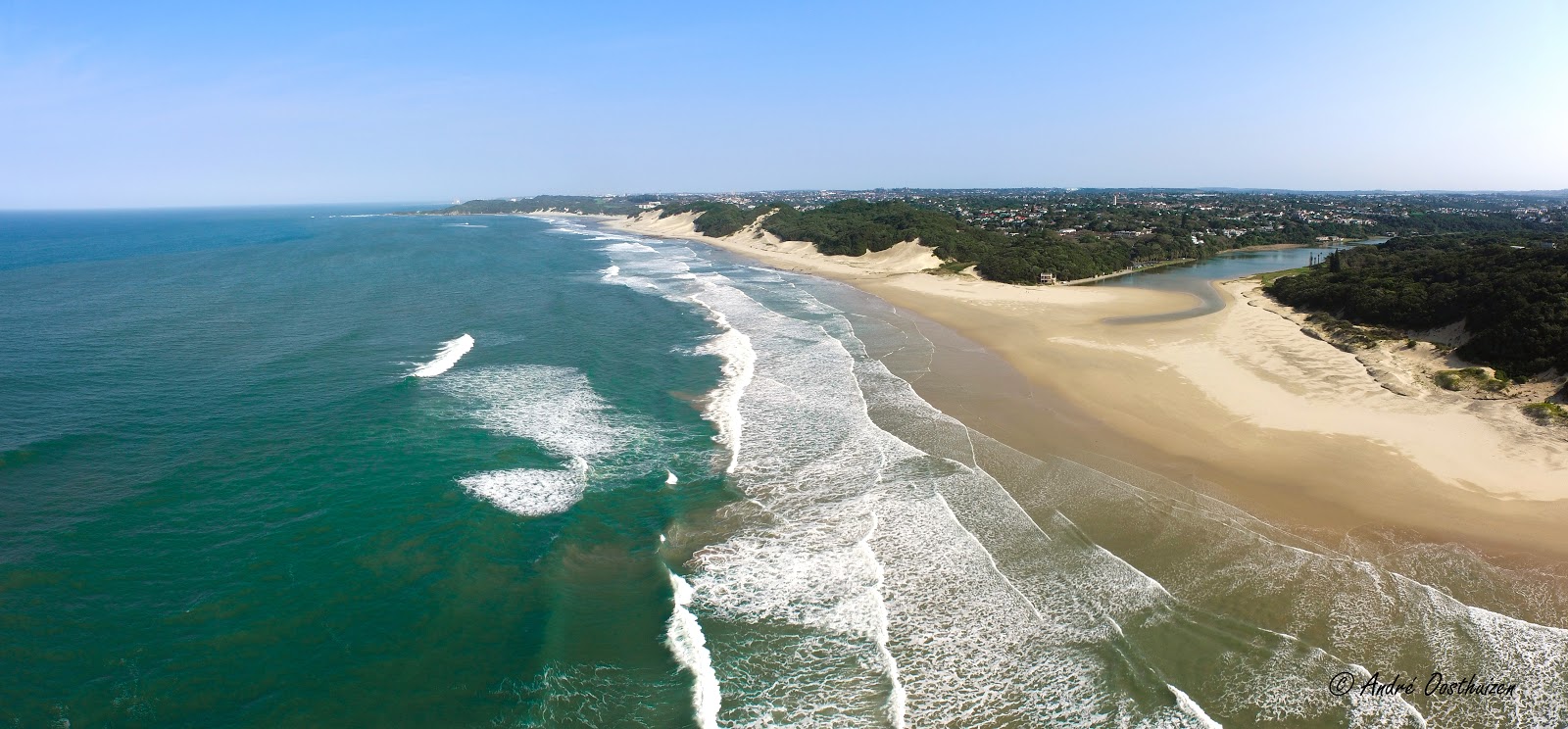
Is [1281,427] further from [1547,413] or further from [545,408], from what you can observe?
[545,408]

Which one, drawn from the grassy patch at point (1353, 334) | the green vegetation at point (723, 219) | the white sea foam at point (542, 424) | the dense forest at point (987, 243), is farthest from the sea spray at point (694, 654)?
the green vegetation at point (723, 219)

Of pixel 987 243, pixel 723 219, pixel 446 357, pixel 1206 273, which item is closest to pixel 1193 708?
pixel 446 357

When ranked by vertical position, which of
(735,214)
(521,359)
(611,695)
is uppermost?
(735,214)

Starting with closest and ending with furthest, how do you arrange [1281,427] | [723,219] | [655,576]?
[655,576], [1281,427], [723,219]

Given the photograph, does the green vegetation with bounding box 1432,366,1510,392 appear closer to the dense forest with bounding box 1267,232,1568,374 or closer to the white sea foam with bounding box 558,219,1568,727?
the dense forest with bounding box 1267,232,1568,374

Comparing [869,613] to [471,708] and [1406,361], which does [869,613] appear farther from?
[1406,361]

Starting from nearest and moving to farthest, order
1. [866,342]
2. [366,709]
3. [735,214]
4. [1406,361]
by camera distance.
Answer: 1. [366,709]
2. [1406,361]
3. [866,342]
4. [735,214]

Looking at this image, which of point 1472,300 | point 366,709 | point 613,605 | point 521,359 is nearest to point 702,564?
point 613,605
